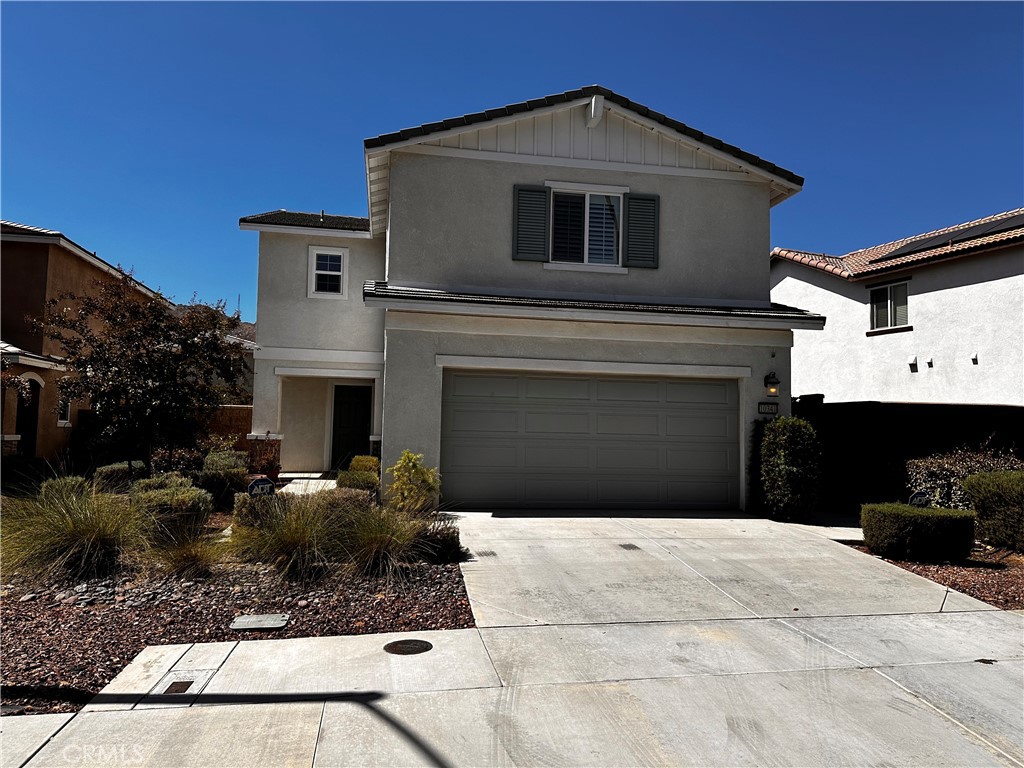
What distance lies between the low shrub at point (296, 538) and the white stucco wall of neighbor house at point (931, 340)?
14.4 meters

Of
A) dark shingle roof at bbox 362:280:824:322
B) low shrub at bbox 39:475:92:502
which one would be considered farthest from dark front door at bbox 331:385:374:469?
low shrub at bbox 39:475:92:502

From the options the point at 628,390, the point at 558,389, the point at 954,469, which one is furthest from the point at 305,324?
the point at 954,469

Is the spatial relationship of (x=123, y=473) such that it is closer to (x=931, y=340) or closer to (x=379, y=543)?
(x=379, y=543)

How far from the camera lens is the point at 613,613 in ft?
22.0

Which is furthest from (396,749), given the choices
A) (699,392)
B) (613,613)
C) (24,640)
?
(699,392)

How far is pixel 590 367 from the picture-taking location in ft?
39.8

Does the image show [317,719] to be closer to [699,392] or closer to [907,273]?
[699,392]

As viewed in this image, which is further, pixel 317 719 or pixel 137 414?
pixel 137 414

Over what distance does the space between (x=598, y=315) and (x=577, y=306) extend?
0.38 m

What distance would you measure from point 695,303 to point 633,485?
353cm

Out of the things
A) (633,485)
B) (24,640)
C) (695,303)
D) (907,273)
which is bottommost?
(24,640)

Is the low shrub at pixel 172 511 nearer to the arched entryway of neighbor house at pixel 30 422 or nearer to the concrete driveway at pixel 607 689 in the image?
the concrete driveway at pixel 607 689

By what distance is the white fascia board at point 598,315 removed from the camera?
11.3m

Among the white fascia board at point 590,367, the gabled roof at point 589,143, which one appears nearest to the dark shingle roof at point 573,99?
the gabled roof at point 589,143
